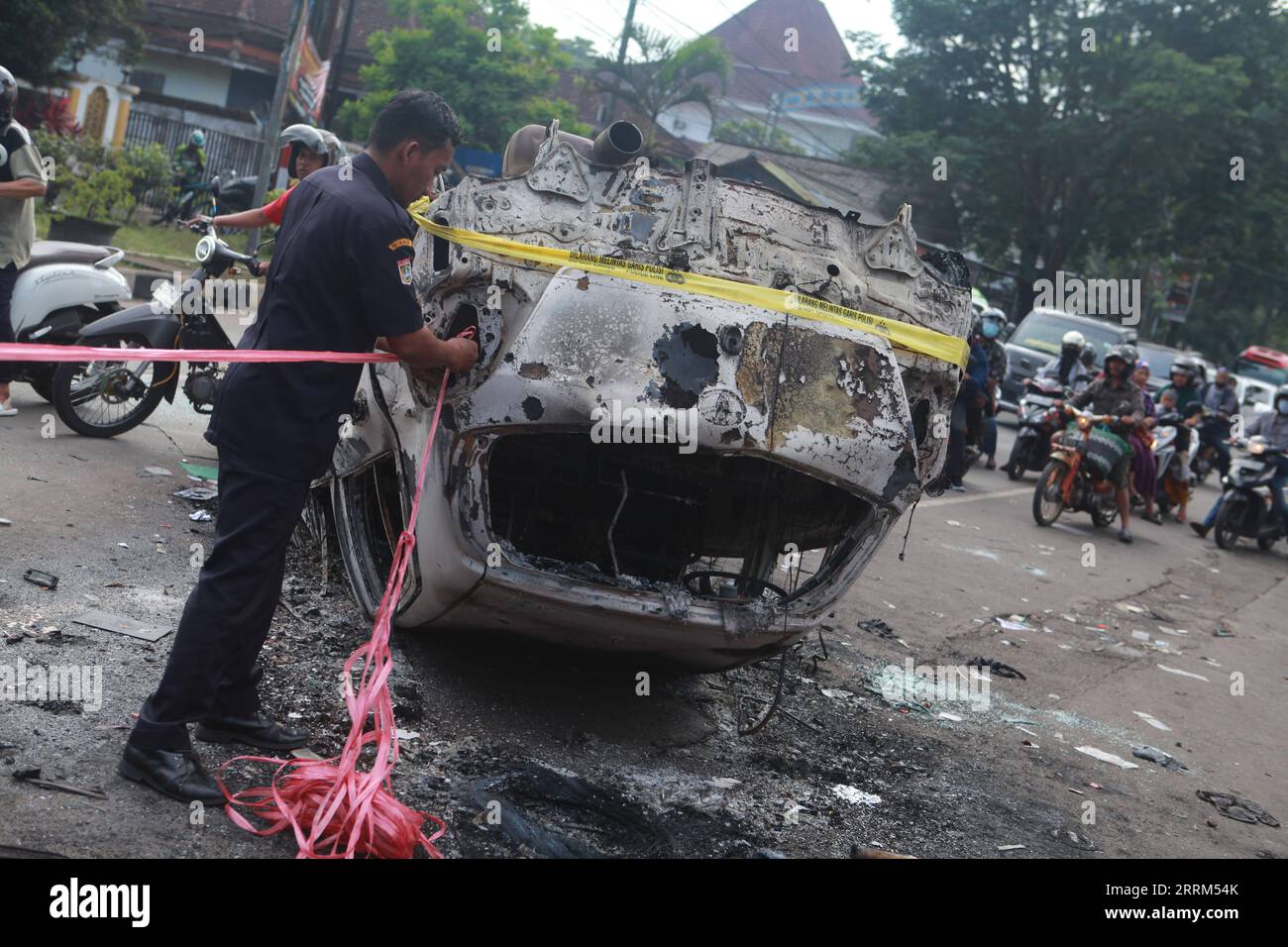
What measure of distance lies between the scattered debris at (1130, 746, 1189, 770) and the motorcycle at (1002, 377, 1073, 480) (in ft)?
29.2

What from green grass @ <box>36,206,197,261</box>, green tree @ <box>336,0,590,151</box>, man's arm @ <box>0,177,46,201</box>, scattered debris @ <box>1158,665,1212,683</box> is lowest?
scattered debris @ <box>1158,665,1212,683</box>

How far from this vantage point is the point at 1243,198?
1249 inches

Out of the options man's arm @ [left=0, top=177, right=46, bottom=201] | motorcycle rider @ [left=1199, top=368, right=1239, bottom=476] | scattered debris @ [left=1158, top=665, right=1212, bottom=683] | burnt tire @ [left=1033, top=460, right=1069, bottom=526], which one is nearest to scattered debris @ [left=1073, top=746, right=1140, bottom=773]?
Answer: scattered debris @ [left=1158, top=665, right=1212, bottom=683]

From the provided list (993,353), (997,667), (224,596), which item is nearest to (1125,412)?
(993,353)

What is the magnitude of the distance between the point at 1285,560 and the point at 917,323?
1034 centimetres

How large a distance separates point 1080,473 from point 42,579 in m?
9.63

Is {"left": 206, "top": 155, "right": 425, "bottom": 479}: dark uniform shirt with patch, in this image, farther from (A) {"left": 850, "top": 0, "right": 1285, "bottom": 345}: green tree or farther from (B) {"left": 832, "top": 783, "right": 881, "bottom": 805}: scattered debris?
(A) {"left": 850, "top": 0, "right": 1285, "bottom": 345}: green tree

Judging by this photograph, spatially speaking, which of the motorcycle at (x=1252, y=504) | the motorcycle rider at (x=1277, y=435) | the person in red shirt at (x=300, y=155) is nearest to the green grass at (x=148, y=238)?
the person in red shirt at (x=300, y=155)

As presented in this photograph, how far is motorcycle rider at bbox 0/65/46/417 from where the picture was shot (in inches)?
253

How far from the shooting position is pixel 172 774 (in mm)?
3242

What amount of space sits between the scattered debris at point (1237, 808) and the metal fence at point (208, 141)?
69.7 ft

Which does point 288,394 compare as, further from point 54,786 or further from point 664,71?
point 664,71
